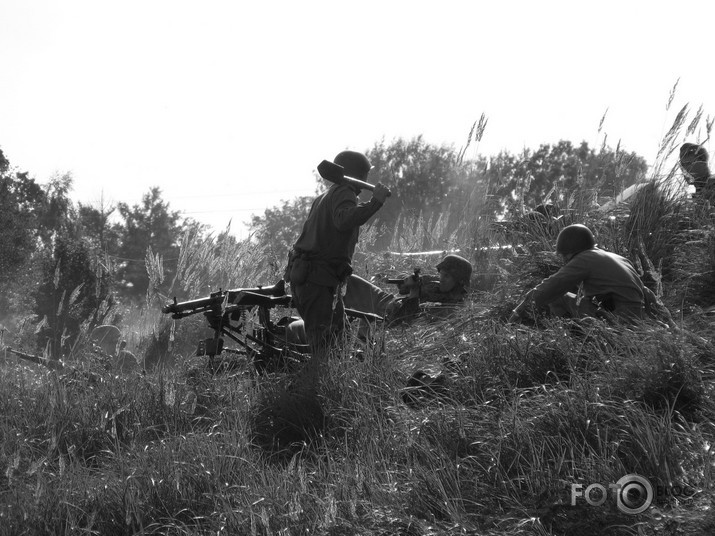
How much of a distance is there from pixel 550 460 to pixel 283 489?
123 cm

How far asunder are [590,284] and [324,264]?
1890mm

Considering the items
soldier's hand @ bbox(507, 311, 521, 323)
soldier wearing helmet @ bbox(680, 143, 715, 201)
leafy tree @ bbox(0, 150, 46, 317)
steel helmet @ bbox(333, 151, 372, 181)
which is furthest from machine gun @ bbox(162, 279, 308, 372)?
leafy tree @ bbox(0, 150, 46, 317)

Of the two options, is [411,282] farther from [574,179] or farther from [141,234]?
[141,234]

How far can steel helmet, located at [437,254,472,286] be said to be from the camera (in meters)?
8.66

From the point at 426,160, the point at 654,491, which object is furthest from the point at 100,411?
the point at 426,160

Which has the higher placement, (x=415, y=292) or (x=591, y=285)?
(x=591, y=285)

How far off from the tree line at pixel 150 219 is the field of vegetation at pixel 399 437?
3.41ft

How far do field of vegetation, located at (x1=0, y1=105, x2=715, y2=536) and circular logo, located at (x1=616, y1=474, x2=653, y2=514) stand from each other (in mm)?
23

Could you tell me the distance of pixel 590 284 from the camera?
690 centimetres

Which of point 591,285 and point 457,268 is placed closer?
point 591,285

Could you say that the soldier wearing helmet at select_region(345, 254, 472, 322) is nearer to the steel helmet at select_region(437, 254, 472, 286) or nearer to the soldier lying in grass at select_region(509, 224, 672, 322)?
the steel helmet at select_region(437, 254, 472, 286)

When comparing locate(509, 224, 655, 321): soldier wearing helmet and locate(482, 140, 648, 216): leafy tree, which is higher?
locate(482, 140, 648, 216): leafy tree

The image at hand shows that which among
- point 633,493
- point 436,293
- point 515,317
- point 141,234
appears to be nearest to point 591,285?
point 515,317

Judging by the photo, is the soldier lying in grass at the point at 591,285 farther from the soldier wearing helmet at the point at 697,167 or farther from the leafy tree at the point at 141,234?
the leafy tree at the point at 141,234
